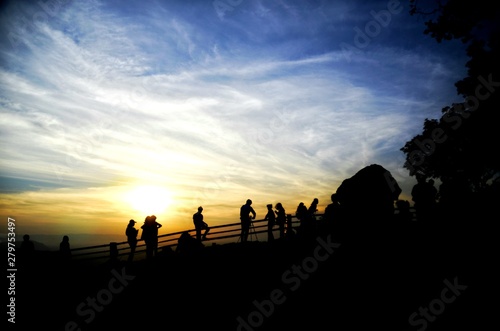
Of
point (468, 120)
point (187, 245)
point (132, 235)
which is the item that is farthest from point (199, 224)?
point (468, 120)

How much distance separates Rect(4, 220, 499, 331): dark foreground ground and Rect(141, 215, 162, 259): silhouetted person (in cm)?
125

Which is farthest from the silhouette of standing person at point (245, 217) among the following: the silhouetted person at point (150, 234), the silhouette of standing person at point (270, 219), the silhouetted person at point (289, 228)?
the silhouetted person at point (150, 234)

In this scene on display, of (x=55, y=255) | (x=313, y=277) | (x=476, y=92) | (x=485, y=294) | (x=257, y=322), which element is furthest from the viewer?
(x=476, y=92)

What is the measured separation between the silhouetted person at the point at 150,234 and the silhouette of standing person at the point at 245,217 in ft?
14.0

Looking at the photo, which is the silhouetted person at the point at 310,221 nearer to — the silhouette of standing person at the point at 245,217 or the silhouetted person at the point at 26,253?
the silhouette of standing person at the point at 245,217

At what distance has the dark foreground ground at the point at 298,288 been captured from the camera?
22.2ft

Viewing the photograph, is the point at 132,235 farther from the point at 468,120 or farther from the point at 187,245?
the point at 468,120

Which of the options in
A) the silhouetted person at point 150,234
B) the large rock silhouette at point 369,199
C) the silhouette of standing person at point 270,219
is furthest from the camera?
the silhouette of standing person at point 270,219

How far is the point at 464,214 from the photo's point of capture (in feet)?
33.0

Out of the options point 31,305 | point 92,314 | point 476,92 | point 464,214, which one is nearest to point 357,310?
point 464,214

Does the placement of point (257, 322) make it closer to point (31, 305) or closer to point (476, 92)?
point (31, 305)

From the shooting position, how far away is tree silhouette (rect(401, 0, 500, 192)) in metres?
12.7

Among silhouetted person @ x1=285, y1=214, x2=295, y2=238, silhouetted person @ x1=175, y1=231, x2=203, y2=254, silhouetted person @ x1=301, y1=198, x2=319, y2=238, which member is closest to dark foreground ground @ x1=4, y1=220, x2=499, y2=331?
silhouetted person @ x1=175, y1=231, x2=203, y2=254

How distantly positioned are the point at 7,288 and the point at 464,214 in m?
18.9
